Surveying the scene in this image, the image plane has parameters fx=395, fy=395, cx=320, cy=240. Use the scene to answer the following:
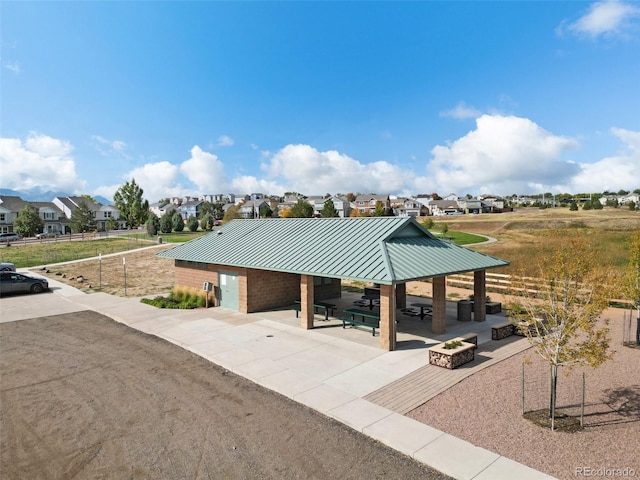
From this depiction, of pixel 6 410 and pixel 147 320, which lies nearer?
pixel 6 410

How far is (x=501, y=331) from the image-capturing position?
15.6 m

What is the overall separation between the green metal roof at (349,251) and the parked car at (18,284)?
1196cm

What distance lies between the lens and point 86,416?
31.6 feet

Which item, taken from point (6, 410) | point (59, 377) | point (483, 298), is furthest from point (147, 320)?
point (483, 298)

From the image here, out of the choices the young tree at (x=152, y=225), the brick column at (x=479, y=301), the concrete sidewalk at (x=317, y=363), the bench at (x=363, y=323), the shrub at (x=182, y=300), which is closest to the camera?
the concrete sidewalk at (x=317, y=363)

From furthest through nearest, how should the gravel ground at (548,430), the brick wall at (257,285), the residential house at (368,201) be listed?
1. the residential house at (368,201)
2. the brick wall at (257,285)
3. the gravel ground at (548,430)

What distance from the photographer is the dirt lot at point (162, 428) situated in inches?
297

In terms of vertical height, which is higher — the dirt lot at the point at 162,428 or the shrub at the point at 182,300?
the shrub at the point at 182,300

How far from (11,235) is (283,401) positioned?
260ft

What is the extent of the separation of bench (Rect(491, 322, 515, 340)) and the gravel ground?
2.71 meters

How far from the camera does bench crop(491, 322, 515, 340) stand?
50.6ft

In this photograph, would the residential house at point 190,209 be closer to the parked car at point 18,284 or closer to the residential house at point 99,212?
the residential house at point 99,212

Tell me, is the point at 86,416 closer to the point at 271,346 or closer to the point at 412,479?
the point at 271,346

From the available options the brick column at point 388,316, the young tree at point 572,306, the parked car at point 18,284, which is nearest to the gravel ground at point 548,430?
the young tree at point 572,306
